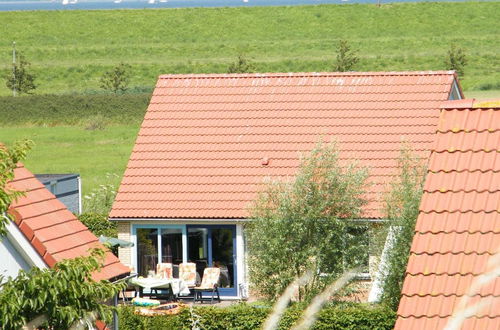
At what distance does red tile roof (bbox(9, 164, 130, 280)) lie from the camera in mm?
15953

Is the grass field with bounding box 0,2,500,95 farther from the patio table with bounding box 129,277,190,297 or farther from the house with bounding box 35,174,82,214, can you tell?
the patio table with bounding box 129,277,190,297

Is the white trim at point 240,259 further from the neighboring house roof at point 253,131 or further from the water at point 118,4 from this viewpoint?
the water at point 118,4

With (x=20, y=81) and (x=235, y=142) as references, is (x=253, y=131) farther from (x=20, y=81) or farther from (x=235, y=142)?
(x=20, y=81)

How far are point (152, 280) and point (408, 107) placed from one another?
836 centimetres

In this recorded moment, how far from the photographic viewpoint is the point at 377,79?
31.5 metres

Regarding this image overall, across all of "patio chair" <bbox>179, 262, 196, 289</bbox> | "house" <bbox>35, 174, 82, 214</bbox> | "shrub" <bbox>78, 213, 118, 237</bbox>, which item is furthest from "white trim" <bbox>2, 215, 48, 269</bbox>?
"house" <bbox>35, 174, 82, 214</bbox>

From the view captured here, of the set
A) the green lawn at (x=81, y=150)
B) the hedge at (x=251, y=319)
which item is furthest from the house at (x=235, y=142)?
the green lawn at (x=81, y=150)

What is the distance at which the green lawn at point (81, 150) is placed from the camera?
55.2 m

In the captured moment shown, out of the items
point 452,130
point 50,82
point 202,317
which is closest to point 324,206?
point 202,317

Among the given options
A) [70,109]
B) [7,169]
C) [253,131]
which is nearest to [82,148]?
[70,109]

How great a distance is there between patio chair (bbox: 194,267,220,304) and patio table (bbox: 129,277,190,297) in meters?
0.34

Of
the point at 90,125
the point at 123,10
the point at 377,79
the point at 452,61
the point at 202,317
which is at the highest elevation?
the point at 123,10

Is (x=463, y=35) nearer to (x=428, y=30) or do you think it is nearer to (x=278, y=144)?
(x=428, y=30)

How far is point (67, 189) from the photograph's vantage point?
35.8 m
